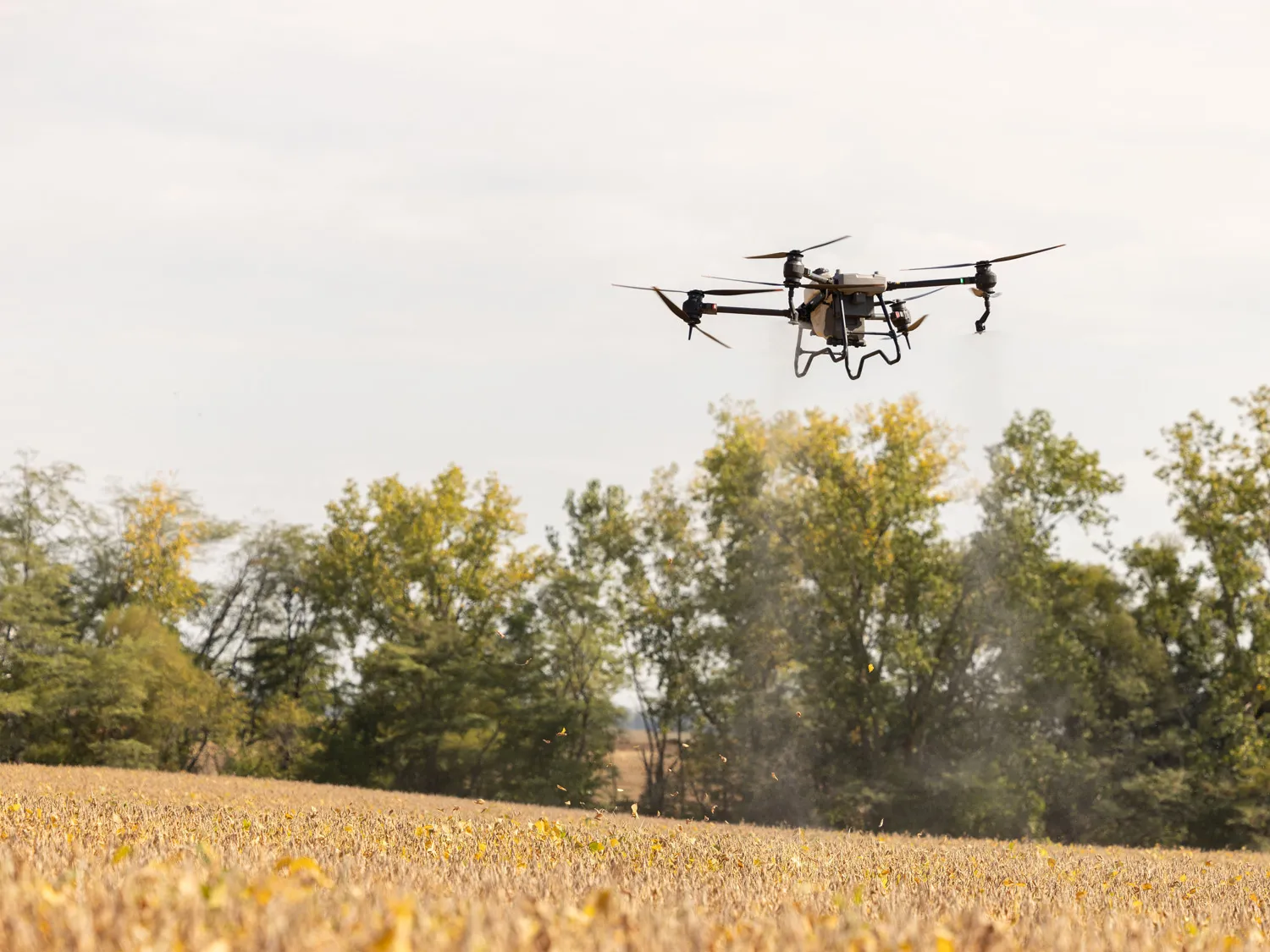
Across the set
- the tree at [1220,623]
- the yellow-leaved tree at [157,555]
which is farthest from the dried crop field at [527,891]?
the yellow-leaved tree at [157,555]

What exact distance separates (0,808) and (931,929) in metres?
9.89

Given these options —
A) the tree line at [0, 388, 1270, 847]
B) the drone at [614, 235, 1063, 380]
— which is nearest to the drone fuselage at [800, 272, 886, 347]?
the drone at [614, 235, 1063, 380]

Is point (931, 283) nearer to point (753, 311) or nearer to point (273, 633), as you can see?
point (753, 311)

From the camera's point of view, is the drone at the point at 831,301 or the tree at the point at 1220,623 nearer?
the drone at the point at 831,301

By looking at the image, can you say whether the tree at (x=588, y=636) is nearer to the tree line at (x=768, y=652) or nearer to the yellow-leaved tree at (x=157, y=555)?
the tree line at (x=768, y=652)

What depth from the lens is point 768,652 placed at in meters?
42.3

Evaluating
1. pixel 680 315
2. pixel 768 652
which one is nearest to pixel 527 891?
pixel 680 315

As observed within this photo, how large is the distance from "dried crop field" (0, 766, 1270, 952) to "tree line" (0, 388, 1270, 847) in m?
25.0

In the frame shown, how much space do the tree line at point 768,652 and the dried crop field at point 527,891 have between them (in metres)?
25.0

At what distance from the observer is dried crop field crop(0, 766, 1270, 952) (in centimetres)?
479

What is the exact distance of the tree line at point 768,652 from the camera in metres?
38.9

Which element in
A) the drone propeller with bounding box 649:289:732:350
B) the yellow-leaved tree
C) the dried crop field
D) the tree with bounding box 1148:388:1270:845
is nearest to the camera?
the dried crop field

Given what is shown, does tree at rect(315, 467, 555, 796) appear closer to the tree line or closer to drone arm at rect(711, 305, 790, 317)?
the tree line

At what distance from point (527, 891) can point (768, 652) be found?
35777 mm
